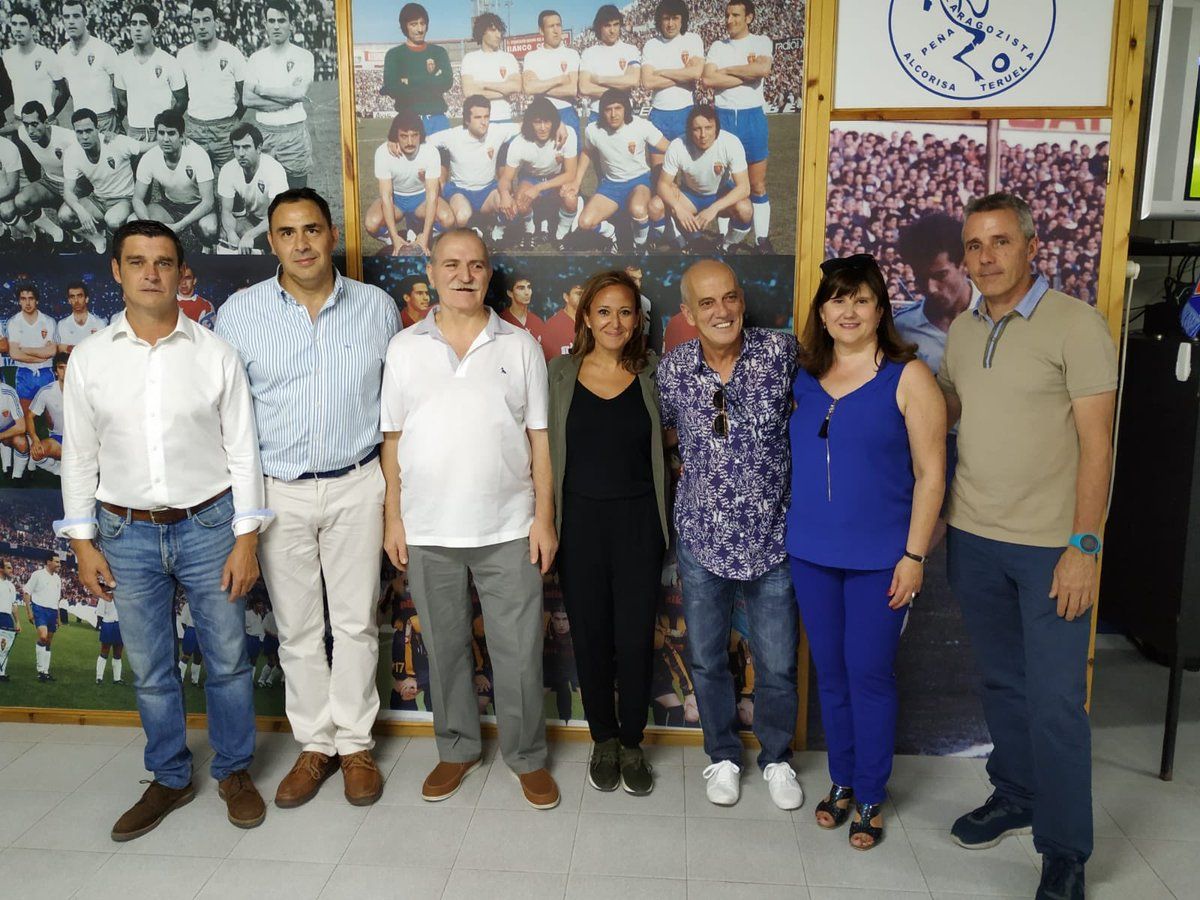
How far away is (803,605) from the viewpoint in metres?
2.60

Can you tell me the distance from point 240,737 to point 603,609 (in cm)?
125

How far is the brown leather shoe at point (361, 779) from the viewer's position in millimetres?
2838

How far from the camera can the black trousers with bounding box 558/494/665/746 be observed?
107 inches

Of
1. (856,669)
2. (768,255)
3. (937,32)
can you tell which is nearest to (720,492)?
(856,669)

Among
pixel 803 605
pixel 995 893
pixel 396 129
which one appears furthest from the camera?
pixel 396 129

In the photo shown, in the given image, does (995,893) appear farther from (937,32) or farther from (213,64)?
(213,64)

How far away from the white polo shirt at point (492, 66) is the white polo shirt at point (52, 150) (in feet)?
4.80

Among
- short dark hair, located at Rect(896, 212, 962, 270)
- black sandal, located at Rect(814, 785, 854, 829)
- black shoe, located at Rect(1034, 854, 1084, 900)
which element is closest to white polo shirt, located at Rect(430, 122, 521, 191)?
short dark hair, located at Rect(896, 212, 962, 270)

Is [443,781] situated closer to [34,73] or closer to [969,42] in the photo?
[34,73]

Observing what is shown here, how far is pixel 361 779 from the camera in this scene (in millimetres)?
2873

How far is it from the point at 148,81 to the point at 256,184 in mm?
516

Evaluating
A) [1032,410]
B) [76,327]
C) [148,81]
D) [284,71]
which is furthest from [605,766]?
[148,81]

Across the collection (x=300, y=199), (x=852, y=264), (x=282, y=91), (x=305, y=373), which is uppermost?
(x=282, y=91)

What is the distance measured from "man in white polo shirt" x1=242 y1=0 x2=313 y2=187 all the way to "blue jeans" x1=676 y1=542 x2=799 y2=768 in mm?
1917
